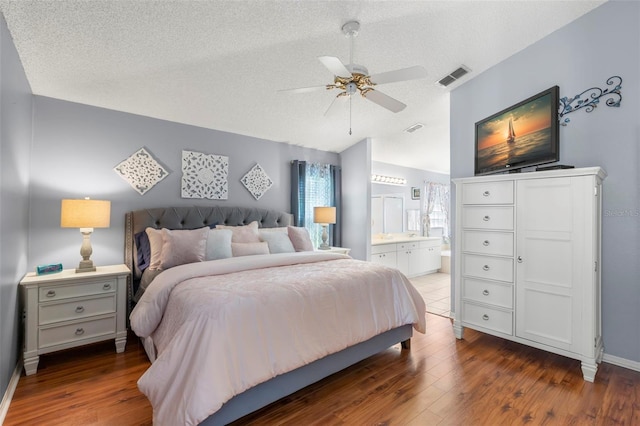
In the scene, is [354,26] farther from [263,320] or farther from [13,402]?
[13,402]

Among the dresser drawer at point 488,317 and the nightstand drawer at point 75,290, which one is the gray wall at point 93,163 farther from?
the dresser drawer at point 488,317

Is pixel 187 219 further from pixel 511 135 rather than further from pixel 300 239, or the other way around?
pixel 511 135

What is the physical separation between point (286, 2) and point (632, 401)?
141 inches

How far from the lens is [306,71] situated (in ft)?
9.59

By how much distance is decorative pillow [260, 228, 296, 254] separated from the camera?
3.40 meters

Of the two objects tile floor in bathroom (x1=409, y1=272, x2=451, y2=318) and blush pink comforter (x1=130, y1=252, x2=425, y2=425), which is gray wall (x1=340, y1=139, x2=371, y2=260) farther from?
blush pink comforter (x1=130, y1=252, x2=425, y2=425)

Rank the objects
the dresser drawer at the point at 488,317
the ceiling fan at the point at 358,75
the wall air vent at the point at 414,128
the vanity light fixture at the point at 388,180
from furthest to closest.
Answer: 1. the vanity light fixture at the point at 388,180
2. the wall air vent at the point at 414,128
3. the dresser drawer at the point at 488,317
4. the ceiling fan at the point at 358,75

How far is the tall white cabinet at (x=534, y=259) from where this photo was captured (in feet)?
7.27

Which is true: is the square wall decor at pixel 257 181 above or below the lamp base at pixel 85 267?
above

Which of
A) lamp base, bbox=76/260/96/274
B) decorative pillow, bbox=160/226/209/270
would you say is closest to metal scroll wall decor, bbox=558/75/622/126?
decorative pillow, bbox=160/226/209/270

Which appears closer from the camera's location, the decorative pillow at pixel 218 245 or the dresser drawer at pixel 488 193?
the dresser drawer at pixel 488 193

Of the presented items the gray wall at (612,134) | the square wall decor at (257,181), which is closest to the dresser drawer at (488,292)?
the gray wall at (612,134)

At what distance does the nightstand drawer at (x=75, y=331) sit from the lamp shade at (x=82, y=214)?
2.66 ft

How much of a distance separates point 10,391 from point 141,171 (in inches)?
83.8
